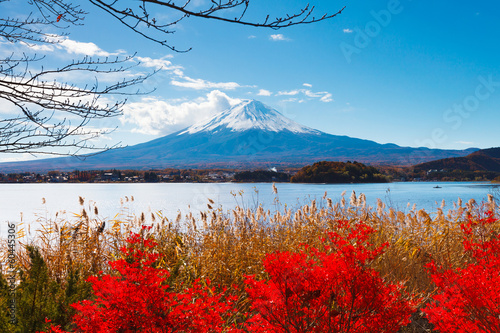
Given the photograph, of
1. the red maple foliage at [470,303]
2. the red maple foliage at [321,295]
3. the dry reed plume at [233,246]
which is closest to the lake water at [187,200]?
the dry reed plume at [233,246]

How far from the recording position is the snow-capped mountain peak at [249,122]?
122 meters

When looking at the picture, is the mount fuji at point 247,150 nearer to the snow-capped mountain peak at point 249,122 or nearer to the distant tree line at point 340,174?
the snow-capped mountain peak at point 249,122

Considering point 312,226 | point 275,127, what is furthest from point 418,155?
point 312,226

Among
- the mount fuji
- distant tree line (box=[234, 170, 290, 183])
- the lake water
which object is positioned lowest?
the lake water

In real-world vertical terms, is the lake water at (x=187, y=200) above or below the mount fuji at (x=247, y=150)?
below

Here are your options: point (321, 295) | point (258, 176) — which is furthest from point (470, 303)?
point (258, 176)

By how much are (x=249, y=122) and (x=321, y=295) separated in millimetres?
131394

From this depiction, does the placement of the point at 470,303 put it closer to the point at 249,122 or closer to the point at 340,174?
the point at 340,174

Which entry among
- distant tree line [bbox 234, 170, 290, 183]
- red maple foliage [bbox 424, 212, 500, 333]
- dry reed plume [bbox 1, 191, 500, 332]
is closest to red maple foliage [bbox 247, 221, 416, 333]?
red maple foliage [bbox 424, 212, 500, 333]

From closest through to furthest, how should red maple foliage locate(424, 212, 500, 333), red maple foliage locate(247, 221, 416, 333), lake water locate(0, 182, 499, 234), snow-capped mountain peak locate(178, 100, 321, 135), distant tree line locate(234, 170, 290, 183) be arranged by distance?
red maple foliage locate(247, 221, 416, 333)
red maple foliage locate(424, 212, 500, 333)
lake water locate(0, 182, 499, 234)
distant tree line locate(234, 170, 290, 183)
snow-capped mountain peak locate(178, 100, 321, 135)

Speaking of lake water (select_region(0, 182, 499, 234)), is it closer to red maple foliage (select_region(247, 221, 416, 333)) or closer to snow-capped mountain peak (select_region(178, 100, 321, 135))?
red maple foliage (select_region(247, 221, 416, 333))

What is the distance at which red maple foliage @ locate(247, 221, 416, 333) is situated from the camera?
2.02 metres

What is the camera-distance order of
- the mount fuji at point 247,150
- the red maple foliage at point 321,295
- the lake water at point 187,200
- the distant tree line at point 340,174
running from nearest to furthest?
1. the red maple foliage at point 321,295
2. the lake water at point 187,200
3. the distant tree line at point 340,174
4. the mount fuji at point 247,150

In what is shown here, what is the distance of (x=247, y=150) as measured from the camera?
10662 centimetres
